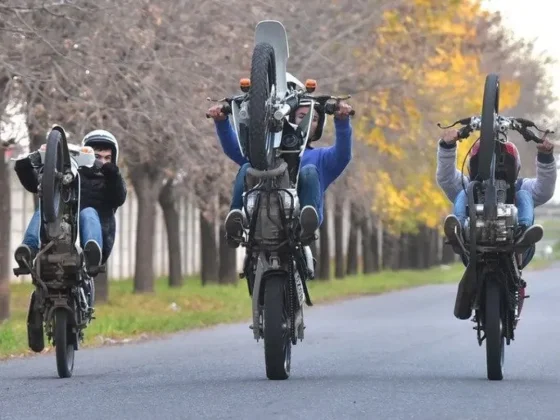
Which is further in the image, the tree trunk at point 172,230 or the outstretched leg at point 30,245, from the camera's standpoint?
the tree trunk at point 172,230

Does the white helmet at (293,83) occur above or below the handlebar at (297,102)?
above

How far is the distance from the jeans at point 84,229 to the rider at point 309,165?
1242 millimetres

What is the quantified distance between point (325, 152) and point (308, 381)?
1.68 m

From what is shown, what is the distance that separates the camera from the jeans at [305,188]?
486 inches

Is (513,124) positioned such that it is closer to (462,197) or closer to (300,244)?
(462,197)

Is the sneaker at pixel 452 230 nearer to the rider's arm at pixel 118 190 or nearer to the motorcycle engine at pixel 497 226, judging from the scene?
the motorcycle engine at pixel 497 226

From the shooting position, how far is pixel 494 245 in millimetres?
12445

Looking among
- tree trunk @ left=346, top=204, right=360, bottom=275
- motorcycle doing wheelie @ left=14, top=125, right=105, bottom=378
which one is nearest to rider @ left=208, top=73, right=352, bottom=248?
motorcycle doing wheelie @ left=14, top=125, right=105, bottom=378

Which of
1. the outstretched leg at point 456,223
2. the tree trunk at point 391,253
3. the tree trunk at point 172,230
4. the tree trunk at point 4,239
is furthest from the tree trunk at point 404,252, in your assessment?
the outstretched leg at point 456,223

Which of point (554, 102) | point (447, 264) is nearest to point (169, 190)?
point (554, 102)

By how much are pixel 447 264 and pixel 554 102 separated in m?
9.62

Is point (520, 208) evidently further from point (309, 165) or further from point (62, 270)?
point (62, 270)

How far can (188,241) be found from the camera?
56.4 meters

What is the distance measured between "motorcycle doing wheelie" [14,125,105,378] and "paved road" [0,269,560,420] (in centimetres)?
33
